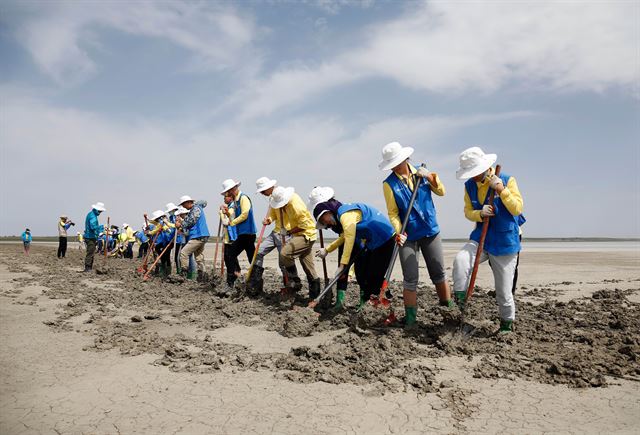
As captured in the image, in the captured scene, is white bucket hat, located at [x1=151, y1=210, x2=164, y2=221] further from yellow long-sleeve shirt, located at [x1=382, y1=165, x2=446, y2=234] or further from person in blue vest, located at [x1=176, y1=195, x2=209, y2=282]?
yellow long-sleeve shirt, located at [x1=382, y1=165, x2=446, y2=234]

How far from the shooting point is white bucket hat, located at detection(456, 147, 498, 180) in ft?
15.4

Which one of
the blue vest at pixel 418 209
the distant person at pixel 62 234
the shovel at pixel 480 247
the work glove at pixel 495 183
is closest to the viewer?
the work glove at pixel 495 183

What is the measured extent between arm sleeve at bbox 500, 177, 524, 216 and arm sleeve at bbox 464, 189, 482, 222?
33cm

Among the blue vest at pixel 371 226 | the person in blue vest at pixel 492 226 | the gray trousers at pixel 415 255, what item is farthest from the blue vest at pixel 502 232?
the blue vest at pixel 371 226

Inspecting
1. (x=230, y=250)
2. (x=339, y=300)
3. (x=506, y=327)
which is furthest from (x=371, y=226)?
(x=230, y=250)

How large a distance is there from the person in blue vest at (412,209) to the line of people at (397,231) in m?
0.01

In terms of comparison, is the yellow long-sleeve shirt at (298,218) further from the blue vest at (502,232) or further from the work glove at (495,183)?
the work glove at (495,183)

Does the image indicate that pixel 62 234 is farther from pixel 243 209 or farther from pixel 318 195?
pixel 318 195

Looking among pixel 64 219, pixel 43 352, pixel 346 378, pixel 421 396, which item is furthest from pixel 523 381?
pixel 64 219

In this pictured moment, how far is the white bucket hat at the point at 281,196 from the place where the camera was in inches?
280

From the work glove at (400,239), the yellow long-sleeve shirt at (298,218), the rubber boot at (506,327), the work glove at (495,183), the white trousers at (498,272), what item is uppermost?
the work glove at (495,183)

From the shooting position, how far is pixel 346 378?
3969mm

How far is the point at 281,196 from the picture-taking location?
7141 millimetres

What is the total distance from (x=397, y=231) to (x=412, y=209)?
0.30 meters
